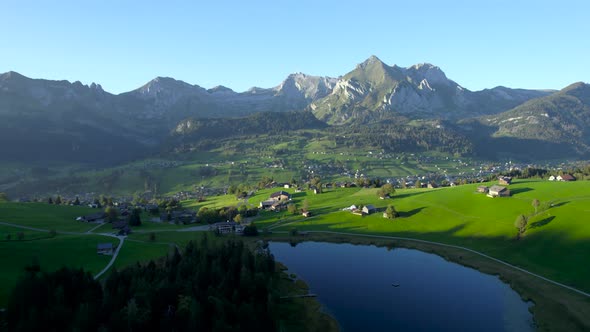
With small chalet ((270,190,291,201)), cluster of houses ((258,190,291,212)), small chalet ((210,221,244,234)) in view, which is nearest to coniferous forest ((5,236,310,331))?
small chalet ((210,221,244,234))

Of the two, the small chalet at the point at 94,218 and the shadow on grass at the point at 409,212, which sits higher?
the small chalet at the point at 94,218

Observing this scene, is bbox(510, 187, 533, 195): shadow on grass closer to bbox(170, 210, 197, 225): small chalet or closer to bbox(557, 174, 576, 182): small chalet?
bbox(557, 174, 576, 182): small chalet

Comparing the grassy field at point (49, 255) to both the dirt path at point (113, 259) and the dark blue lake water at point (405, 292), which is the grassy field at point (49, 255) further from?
the dark blue lake water at point (405, 292)

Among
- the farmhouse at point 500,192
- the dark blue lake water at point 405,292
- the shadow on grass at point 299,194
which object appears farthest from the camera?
the shadow on grass at point 299,194

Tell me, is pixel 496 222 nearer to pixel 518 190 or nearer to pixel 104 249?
pixel 518 190

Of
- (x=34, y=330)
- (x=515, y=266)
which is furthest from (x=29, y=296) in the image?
(x=515, y=266)

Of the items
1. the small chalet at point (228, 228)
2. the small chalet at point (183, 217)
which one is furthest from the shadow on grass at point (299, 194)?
the small chalet at point (228, 228)

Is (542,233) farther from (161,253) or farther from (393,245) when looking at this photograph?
(161,253)
